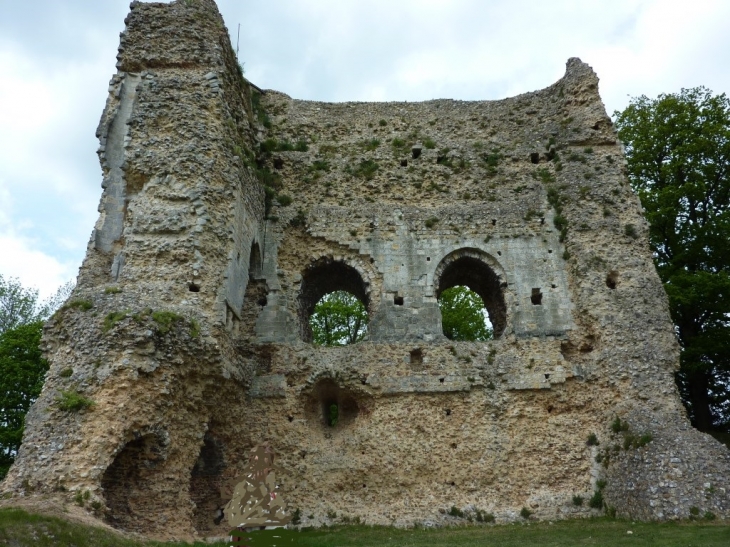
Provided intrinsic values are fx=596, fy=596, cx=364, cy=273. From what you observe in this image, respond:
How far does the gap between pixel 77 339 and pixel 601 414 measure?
1008cm

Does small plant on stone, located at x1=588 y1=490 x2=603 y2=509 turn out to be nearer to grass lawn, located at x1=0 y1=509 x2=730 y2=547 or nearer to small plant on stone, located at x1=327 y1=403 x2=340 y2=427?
grass lawn, located at x1=0 y1=509 x2=730 y2=547

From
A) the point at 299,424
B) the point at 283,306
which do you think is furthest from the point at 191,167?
the point at 299,424

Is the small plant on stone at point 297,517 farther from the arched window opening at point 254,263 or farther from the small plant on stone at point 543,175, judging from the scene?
the small plant on stone at point 543,175

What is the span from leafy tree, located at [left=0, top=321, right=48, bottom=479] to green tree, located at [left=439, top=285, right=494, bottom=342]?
53.9 feet

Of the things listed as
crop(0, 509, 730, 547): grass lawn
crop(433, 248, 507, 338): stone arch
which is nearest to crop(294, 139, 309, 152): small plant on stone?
crop(433, 248, 507, 338): stone arch

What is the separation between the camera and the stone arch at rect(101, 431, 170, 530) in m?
9.10

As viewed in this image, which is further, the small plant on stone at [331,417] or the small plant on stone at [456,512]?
the small plant on stone at [331,417]

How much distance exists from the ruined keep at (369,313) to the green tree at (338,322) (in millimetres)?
13333

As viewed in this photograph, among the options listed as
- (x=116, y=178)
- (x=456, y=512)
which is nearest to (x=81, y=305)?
(x=116, y=178)

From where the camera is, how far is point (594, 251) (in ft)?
44.9

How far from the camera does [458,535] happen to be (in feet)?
34.2

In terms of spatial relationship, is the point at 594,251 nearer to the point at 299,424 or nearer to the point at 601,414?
the point at 601,414

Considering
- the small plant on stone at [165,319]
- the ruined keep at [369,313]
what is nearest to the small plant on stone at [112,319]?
the ruined keep at [369,313]

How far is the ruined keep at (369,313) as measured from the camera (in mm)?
9672
